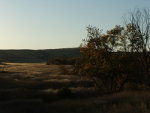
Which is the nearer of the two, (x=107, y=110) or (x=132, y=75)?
(x=107, y=110)

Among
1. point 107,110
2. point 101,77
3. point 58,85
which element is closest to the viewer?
point 107,110

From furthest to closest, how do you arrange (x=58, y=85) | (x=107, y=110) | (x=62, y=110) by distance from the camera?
(x=58, y=85), (x=62, y=110), (x=107, y=110)

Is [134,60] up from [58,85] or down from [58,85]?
up

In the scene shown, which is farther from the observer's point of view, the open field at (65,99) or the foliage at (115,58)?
the foliage at (115,58)

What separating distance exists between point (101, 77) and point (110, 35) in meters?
4.46

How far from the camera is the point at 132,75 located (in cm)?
3272

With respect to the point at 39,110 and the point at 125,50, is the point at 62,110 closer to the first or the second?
the point at 39,110

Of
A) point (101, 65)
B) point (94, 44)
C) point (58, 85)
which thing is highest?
point (94, 44)

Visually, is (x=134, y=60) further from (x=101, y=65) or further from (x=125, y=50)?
(x=101, y=65)

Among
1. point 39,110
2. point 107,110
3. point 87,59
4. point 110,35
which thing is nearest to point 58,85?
point 87,59

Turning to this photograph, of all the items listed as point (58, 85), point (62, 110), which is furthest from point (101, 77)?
point (62, 110)

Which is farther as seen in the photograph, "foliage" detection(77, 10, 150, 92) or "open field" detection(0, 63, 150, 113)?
"foliage" detection(77, 10, 150, 92)

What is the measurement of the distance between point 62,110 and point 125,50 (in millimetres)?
16870

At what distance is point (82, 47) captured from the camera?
3350cm
